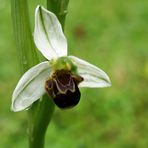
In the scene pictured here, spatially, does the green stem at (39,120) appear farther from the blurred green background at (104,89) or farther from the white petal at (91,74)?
the blurred green background at (104,89)

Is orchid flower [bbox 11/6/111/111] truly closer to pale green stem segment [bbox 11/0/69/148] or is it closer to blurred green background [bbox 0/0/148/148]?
pale green stem segment [bbox 11/0/69/148]

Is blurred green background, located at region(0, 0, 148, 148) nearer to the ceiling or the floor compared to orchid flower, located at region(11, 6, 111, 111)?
nearer to the floor

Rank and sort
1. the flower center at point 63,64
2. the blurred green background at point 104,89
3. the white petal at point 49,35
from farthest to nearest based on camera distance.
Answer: the blurred green background at point 104,89 < the flower center at point 63,64 < the white petal at point 49,35

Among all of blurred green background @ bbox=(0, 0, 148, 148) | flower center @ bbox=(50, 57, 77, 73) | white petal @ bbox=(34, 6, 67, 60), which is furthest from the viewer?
blurred green background @ bbox=(0, 0, 148, 148)

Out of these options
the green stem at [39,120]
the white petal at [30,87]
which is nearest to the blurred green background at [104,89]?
the green stem at [39,120]

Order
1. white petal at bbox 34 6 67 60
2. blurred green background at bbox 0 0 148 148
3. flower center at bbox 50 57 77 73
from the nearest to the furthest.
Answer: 1. white petal at bbox 34 6 67 60
2. flower center at bbox 50 57 77 73
3. blurred green background at bbox 0 0 148 148

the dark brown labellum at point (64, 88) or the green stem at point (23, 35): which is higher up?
the green stem at point (23, 35)

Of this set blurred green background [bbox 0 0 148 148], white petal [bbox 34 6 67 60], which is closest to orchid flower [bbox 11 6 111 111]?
white petal [bbox 34 6 67 60]

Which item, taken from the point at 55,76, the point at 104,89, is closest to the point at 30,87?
the point at 55,76

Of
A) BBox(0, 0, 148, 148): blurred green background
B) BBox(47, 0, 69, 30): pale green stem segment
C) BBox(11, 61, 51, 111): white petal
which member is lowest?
BBox(0, 0, 148, 148): blurred green background
